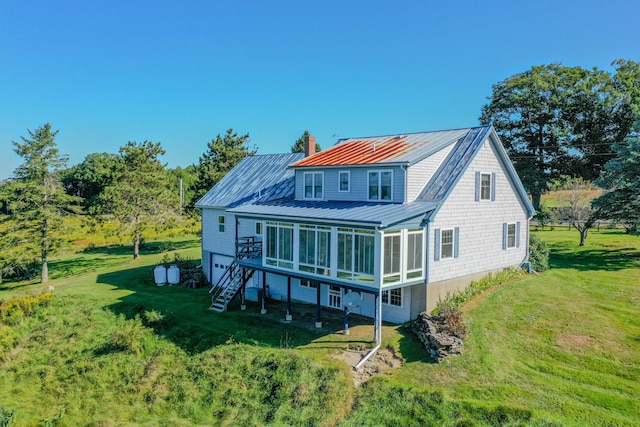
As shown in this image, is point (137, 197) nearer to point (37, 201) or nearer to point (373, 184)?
point (37, 201)

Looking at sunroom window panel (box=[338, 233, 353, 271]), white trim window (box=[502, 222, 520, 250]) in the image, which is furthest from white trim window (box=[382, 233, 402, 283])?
white trim window (box=[502, 222, 520, 250])

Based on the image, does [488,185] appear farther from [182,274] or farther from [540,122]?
[540,122]

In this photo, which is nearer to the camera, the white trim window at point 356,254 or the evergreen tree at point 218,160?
the white trim window at point 356,254

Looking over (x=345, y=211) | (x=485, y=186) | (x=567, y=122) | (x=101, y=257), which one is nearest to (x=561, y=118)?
(x=567, y=122)

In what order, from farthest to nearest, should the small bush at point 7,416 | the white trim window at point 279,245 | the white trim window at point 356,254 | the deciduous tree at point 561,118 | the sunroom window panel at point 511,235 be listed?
the deciduous tree at point 561,118 → the sunroom window panel at point 511,235 → the white trim window at point 279,245 → the white trim window at point 356,254 → the small bush at point 7,416

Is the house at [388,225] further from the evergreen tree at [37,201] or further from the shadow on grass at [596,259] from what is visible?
the evergreen tree at [37,201]

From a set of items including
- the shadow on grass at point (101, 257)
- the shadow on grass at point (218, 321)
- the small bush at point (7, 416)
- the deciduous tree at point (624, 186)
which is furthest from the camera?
the shadow on grass at point (101, 257)

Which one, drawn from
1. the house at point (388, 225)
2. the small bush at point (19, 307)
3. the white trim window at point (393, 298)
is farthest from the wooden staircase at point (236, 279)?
the small bush at point (19, 307)
